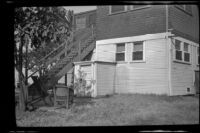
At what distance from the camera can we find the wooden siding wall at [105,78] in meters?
9.16

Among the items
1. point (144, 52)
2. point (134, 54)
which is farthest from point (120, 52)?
→ point (144, 52)

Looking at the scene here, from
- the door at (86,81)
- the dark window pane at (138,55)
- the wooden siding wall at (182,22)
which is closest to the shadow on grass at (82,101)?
the door at (86,81)

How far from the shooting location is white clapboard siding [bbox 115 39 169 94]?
8703 mm

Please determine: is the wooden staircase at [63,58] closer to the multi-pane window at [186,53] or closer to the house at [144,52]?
the house at [144,52]

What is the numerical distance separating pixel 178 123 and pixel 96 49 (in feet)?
16.8

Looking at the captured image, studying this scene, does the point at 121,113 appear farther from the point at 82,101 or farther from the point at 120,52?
the point at 120,52

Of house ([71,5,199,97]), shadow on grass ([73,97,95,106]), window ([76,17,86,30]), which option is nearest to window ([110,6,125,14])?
house ([71,5,199,97])

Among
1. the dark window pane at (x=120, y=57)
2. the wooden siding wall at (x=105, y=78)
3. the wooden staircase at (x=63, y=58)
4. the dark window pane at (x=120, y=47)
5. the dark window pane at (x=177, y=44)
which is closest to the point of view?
the wooden staircase at (x=63, y=58)

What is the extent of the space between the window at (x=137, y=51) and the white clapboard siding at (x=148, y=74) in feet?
0.89

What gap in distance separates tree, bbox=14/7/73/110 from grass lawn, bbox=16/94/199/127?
116 centimetres

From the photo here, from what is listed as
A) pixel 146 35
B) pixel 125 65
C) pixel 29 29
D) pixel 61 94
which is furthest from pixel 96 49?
pixel 29 29

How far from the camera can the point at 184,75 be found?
935 centimetres

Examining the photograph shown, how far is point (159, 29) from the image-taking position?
30.5ft

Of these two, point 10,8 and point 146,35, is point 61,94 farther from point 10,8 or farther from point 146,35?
point 146,35
